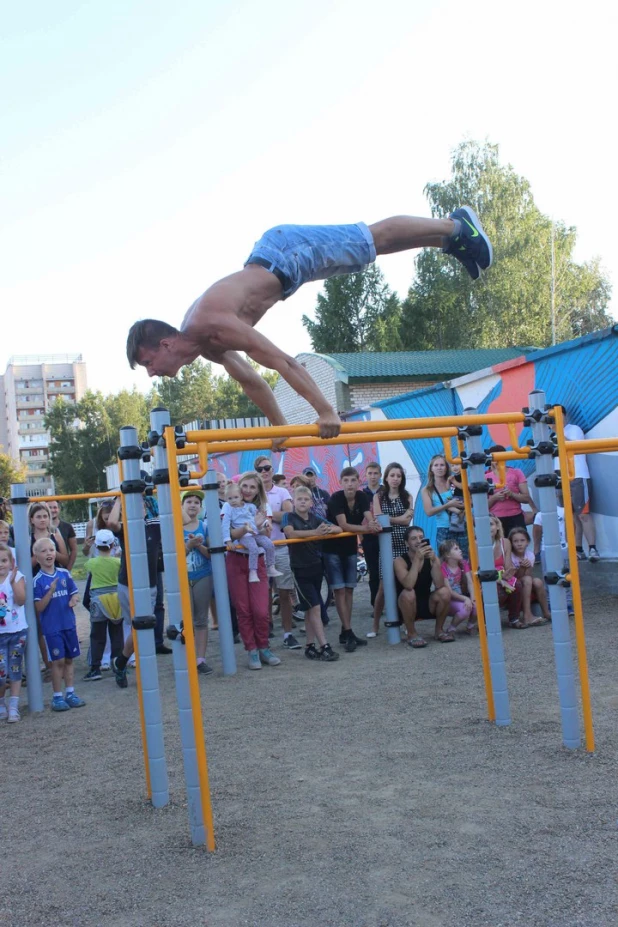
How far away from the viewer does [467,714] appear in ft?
16.5

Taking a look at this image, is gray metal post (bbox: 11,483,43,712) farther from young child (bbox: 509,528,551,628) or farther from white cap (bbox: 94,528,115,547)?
young child (bbox: 509,528,551,628)

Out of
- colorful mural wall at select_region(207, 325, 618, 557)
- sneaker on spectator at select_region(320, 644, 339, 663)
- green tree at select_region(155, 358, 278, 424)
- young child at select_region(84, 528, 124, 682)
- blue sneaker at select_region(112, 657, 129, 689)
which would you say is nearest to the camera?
blue sneaker at select_region(112, 657, 129, 689)

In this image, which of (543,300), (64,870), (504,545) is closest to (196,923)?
(64,870)

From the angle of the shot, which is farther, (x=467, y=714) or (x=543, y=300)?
(x=543, y=300)

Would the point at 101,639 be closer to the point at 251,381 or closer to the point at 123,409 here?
the point at 251,381

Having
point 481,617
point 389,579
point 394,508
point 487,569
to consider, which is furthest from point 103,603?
point 487,569

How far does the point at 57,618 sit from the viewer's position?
6.36m

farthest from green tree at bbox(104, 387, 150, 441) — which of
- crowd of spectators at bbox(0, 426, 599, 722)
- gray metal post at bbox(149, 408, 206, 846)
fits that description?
gray metal post at bbox(149, 408, 206, 846)

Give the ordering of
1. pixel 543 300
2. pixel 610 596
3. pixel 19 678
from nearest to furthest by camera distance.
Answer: pixel 19 678
pixel 610 596
pixel 543 300

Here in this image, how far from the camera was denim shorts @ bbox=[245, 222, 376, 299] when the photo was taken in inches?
140

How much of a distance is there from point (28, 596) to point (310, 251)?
13.1ft

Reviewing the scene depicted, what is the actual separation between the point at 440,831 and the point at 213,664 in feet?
14.2

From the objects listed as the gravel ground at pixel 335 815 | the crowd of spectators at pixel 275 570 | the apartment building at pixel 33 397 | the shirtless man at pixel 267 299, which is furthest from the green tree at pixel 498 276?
the apartment building at pixel 33 397

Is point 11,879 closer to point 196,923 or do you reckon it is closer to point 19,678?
point 196,923
